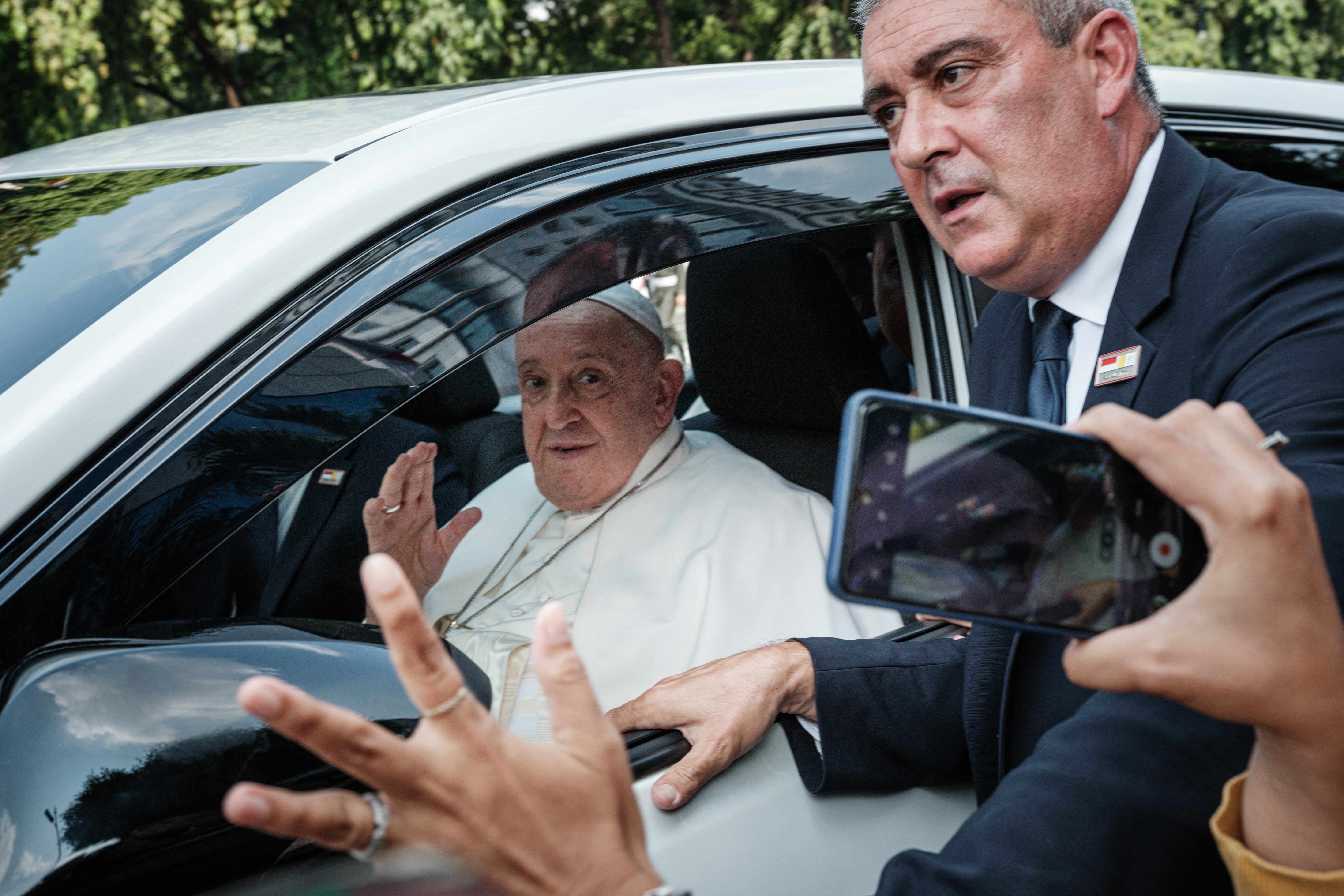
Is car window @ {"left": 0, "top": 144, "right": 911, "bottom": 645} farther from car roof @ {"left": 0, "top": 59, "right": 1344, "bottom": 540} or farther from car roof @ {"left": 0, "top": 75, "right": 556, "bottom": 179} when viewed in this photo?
car roof @ {"left": 0, "top": 75, "right": 556, "bottom": 179}

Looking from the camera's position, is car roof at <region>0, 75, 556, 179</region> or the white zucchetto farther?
the white zucchetto

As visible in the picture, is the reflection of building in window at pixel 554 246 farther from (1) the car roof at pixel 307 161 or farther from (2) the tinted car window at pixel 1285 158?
(2) the tinted car window at pixel 1285 158

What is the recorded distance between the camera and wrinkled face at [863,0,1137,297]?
1622 mm

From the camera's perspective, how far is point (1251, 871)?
3.09 ft

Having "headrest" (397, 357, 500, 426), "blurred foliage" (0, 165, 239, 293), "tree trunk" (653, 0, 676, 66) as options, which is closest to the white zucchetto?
"headrest" (397, 357, 500, 426)

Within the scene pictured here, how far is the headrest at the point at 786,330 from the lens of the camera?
8.13 feet

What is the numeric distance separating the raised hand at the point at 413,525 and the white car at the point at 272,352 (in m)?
0.93

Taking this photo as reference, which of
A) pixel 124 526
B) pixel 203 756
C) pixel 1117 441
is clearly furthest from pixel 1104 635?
pixel 124 526

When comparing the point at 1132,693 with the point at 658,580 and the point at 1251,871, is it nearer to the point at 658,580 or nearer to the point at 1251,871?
the point at 1251,871

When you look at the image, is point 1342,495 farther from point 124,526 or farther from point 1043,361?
point 124,526

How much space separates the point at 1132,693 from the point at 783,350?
5.12 ft

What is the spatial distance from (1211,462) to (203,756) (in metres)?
0.96

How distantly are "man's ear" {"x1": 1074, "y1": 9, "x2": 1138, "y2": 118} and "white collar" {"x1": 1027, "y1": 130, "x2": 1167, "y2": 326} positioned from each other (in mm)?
96

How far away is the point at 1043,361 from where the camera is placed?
168 cm
